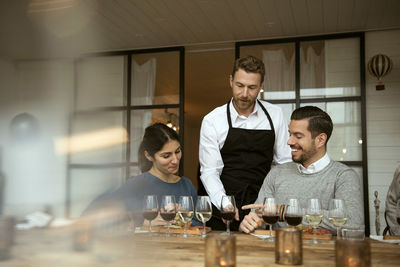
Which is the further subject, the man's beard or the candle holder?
the man's beard

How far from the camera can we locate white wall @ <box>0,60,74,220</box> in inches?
13.0

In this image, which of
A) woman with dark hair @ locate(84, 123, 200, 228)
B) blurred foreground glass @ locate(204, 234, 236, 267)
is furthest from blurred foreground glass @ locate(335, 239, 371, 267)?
woman with dark hair @ locate(84, 123, 200, 228)

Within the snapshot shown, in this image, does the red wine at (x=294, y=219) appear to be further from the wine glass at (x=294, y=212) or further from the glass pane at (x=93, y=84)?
the glass pane at (x=93, y=84)

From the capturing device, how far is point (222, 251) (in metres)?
0.77

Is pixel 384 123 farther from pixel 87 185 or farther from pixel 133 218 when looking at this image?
pixel 87 185

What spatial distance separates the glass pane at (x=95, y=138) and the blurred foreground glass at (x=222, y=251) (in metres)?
0.41

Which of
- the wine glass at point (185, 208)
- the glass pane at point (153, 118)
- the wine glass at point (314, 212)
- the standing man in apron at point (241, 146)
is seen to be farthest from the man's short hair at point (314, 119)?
the glass pane at point (153, 118)

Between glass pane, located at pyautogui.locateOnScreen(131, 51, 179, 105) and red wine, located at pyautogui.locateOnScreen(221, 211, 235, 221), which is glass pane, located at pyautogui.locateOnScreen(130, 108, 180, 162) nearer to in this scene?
glass pane, located at pyautogui.locateOnScreen(131, 51, 179, 105)

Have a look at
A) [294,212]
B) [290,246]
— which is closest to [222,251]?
[290,246]

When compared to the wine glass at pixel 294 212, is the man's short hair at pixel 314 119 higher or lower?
higher

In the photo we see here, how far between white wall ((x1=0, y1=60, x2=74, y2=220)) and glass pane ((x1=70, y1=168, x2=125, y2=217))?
0.02 metres

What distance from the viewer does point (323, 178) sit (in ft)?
5.82

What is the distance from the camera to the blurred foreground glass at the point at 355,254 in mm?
767

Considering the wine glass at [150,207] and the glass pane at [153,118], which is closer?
the wine glass at [150,207]
